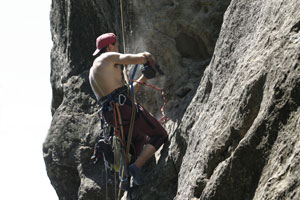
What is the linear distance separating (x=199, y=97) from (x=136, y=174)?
3.76ft

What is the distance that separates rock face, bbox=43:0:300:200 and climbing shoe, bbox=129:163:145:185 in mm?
129

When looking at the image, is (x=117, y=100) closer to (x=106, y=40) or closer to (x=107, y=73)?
(x=107, y=73)

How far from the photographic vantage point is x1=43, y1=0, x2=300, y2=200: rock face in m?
4.49

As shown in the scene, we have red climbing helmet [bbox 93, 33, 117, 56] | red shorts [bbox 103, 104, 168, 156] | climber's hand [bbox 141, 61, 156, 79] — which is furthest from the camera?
red climbing helmet [bbox 93, 33, 117, 56]

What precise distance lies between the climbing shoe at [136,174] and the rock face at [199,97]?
0.13 meters

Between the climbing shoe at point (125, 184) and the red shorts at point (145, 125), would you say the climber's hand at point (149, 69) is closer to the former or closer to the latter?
the red shorts at point (145, 125)

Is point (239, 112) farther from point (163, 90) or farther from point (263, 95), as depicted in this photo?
point (163, 90)

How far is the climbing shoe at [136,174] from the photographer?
6504 millimetres

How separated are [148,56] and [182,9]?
1403mm

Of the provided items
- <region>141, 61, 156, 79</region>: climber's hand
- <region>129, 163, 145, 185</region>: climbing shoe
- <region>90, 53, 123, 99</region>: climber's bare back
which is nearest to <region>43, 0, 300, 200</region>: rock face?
<region>129, 163, 145, 185</region>: climbing shoe

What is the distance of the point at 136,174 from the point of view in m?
6.51

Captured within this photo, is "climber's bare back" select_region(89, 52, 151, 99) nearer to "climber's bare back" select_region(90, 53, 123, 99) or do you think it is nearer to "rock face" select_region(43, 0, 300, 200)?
"climber's bare back" select_region(90, 53, 123, 99)

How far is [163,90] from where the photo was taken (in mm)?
7680

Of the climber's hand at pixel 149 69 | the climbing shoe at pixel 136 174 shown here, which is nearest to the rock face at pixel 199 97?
the climbing shoe at pixel 136 174
